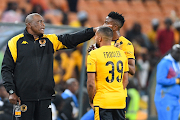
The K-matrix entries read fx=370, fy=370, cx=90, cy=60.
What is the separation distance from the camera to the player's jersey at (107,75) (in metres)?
4.67

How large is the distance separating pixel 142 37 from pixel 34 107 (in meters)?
9.23

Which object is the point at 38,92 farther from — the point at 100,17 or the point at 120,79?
the point at 100,17

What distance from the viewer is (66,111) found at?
25.6 feet

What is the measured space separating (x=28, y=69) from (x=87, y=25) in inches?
326

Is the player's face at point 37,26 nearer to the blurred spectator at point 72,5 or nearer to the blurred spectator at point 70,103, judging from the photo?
the blurred spectator at point 70,103

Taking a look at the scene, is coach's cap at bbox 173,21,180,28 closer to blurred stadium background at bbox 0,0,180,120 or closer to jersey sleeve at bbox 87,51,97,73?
blurred stadium background at bbox 0,0,180,120

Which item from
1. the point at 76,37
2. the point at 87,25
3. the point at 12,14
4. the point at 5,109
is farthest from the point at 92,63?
the point at 87,25

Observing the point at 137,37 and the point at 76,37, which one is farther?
the point at 137,37

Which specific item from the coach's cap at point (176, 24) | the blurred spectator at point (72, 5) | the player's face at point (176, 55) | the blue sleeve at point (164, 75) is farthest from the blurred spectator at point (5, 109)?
the coach's cap at point (176, 24)

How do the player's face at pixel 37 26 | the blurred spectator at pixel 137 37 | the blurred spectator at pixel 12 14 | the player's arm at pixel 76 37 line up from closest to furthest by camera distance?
the player's face at pixel 37 26 → the player's arm at pixel 76 37 → the blurred spectator at pixel 12 14 → the blurred spectator at pixel 137 37

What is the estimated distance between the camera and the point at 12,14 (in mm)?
11508

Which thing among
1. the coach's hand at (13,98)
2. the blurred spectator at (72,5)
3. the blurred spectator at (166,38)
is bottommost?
the coach's hand at (13,98)

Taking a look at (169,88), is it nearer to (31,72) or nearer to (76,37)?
(76,37)

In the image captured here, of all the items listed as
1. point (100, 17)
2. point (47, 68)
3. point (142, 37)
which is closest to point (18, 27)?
point (47, 68)
